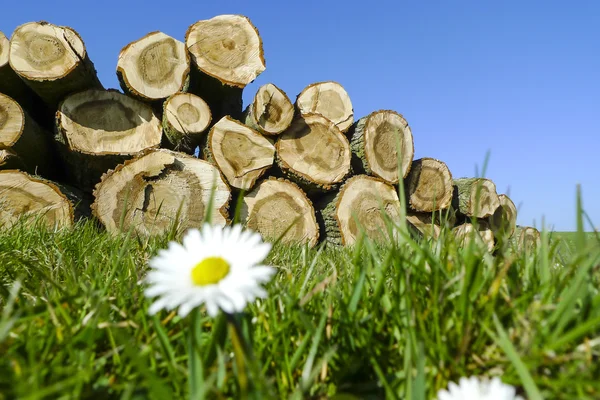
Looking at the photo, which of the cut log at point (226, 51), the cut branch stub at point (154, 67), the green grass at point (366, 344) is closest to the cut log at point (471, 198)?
the cut log at point (226, 51)

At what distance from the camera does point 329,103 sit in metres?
3.69

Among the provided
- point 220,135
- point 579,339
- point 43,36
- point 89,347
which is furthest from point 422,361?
point 43,36

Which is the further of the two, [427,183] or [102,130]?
[427,183]

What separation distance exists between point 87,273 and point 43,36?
251 centimetres

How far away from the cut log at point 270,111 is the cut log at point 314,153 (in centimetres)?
12

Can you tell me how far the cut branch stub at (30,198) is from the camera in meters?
2.73

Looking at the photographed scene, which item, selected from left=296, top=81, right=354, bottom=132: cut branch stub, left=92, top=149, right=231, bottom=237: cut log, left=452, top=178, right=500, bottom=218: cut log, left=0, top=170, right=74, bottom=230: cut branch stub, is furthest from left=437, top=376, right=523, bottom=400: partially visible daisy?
left=452, top=178, right=500, bottom=218: cut log

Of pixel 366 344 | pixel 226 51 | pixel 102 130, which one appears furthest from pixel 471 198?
pixel 366 344

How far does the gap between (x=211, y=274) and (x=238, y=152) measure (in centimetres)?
272

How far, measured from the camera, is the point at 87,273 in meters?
1.09

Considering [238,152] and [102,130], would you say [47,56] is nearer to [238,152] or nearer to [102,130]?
[102,130]

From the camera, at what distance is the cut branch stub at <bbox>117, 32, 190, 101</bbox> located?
10.1 ft

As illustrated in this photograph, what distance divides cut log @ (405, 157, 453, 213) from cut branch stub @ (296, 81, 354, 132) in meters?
0.67

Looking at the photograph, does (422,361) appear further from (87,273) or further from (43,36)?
(43,36)
